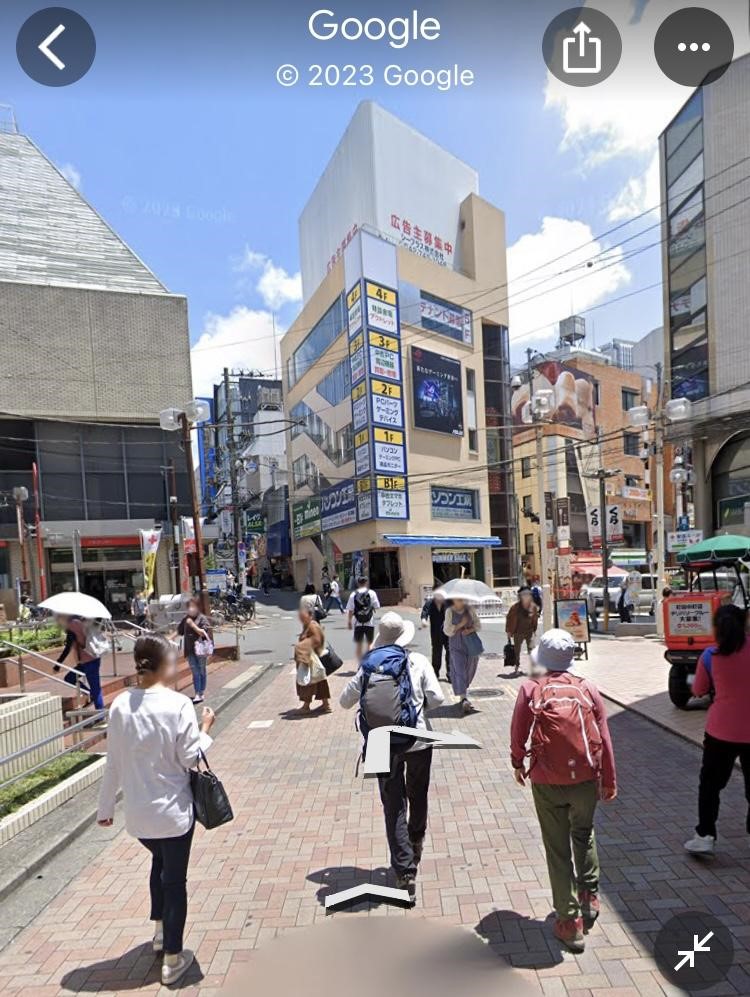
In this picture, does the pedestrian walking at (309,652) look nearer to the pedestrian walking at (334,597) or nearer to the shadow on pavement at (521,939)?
the shadow on pavement at (521,939)

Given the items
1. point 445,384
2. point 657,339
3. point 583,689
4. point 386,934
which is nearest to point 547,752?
point 583,689

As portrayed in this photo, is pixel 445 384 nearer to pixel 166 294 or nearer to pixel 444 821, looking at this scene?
pixel 166 294

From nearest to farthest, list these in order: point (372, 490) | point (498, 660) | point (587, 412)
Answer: point (498, 660)
point (372, 490)
point (587, 412)

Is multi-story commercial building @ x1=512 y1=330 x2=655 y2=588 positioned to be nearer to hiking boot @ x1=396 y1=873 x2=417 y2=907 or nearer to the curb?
the curb

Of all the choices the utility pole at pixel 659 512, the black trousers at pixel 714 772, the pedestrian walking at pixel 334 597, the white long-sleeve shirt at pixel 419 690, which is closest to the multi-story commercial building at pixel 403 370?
the pedestrian walking at pixel 334 597

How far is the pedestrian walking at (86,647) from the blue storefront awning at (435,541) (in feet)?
77.5

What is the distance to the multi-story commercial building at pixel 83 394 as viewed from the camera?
89.0ft

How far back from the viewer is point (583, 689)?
A: 11.0ft

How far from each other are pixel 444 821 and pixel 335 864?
103cm

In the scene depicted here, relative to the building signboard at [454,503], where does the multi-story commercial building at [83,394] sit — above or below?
above
